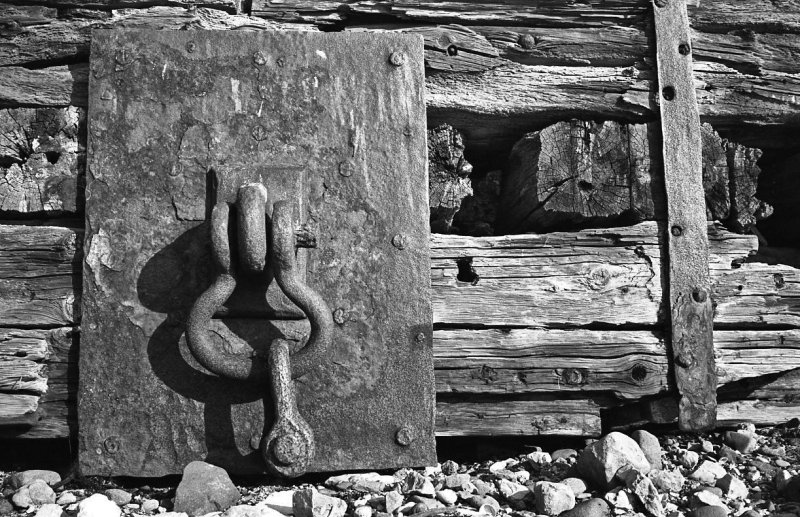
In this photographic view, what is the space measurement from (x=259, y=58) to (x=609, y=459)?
146cm

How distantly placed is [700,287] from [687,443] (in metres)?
0.48

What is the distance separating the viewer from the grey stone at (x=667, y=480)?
2.10 meters

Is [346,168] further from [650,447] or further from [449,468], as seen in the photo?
[650,447]

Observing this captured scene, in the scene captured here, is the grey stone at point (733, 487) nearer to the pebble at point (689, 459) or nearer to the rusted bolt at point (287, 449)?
the pebble at point (689, 459)

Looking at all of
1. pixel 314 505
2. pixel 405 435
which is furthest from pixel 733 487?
pixel 314 505

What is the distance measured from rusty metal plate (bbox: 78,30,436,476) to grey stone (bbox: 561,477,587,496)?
1.25 ft

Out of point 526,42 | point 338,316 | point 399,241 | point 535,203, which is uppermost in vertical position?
point 526,42

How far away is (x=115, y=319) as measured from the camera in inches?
85.0

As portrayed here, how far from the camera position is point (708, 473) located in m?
2.19

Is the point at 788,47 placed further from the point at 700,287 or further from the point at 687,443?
the point at 687,443

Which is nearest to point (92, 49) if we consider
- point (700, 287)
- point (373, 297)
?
point (373, 297)

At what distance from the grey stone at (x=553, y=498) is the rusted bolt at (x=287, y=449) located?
606mm

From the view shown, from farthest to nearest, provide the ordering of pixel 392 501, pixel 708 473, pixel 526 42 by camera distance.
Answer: pixel 526 42
pixel 708 473
pixel 392 501

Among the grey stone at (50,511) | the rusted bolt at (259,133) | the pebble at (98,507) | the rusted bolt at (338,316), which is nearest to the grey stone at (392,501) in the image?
the rusted bolt at (338,316)
